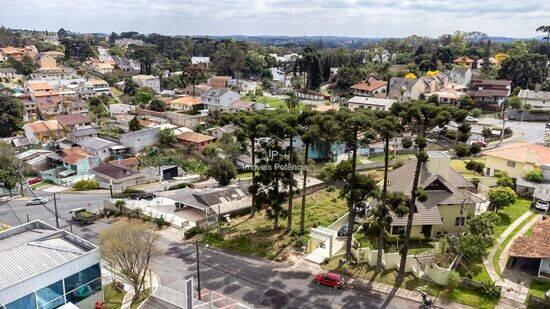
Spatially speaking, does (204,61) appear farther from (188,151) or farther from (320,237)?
(320,237)

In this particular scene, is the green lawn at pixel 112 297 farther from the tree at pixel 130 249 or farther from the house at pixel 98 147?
the house at pixel 98 147

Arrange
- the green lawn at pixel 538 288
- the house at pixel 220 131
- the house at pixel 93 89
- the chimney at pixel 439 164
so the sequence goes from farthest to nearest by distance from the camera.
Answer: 1. the house at pixel 93 89
2. the house at pixel 220 131
3. the chimney at pixel 439 164
4. the green lawn at pixel 538 288

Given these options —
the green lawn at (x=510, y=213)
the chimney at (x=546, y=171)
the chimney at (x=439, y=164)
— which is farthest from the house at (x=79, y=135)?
the chimney at (x=546, y=171)

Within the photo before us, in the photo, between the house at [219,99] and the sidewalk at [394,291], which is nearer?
the sidewalk at [394,291]

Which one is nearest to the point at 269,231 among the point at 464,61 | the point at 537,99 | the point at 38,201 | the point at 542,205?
the point at 542,205

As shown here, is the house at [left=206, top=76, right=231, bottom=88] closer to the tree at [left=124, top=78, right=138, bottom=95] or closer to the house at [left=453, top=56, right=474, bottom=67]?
the tree at [left=124, top=78, right=138, bottom=95]

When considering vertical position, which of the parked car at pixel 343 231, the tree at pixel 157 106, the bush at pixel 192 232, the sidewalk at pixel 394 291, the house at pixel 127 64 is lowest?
the bush at pixel 192 232
